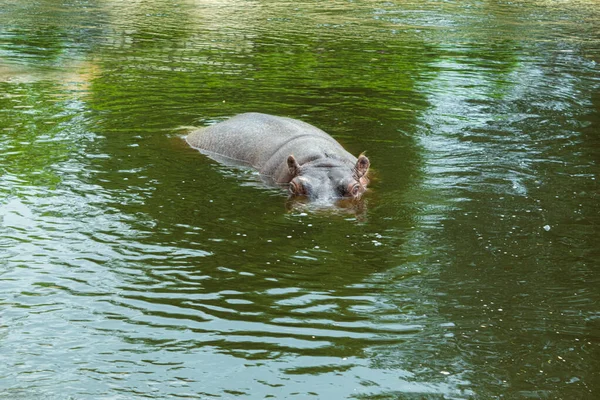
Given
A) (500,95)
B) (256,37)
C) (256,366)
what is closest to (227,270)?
(256,366)

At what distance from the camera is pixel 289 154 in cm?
1135

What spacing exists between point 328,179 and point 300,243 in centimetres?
183

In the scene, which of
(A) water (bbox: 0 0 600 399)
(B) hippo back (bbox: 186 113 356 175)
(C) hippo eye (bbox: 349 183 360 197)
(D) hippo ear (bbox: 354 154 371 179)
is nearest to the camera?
(A) water (bbox: 0 0 600 399)

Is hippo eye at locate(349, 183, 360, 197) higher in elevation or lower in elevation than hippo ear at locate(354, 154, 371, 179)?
lower

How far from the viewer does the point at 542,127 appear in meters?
13.8

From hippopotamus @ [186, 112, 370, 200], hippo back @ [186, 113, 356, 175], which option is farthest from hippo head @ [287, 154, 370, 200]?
hippo back @ [186, 113, 356, 175]

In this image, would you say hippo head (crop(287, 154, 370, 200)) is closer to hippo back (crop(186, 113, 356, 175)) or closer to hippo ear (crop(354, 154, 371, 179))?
hippo ear (crop(354, 154, 371, 179))

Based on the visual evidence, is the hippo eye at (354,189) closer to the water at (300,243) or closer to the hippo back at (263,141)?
the water at (300,243)

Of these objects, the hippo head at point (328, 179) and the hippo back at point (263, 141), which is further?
the hippo back at point (263, 141)

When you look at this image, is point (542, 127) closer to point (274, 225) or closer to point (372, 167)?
point (372, 167)

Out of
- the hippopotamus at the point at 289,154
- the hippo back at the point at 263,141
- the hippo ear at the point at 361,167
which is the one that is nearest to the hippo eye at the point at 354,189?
the hippopotamus at the point at 289,154

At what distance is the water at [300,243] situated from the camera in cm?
636

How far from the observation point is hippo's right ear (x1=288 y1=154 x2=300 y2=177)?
418 inches

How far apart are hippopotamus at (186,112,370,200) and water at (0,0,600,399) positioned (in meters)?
0.29
